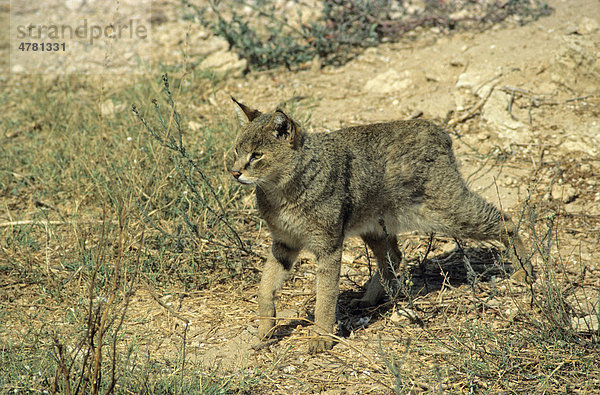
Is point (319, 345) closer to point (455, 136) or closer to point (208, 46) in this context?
point (455, 136)

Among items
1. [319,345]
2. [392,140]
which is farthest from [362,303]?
[392,140]

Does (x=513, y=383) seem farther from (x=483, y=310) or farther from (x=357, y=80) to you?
(x=357, y=80)

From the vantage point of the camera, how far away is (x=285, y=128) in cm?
436

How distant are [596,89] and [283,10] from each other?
15.6 feet

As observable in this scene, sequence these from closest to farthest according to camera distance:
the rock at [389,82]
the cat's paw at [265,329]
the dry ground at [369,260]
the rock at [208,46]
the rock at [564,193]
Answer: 1. the dry ground at [369,260]
2. the cat's paw at [265,329]
3. the rock at [564,193]
4. the rock at [389,82]
5. the rock at [208,46]

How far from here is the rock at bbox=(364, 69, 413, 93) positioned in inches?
306

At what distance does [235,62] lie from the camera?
8531mm

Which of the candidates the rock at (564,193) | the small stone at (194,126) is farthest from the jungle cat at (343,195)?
the small stone at (194,126)

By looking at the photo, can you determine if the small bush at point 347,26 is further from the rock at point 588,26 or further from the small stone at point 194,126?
the small stone at point 194,126

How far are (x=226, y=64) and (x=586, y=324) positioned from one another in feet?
19.4

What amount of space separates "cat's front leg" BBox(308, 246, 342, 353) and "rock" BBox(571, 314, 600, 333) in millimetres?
1563

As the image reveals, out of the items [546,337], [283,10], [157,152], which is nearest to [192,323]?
[157,152]

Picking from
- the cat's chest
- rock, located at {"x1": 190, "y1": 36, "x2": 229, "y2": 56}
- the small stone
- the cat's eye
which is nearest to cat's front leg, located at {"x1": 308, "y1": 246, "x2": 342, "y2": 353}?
the cat's chest

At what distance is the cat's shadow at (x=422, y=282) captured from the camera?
15.7ft
